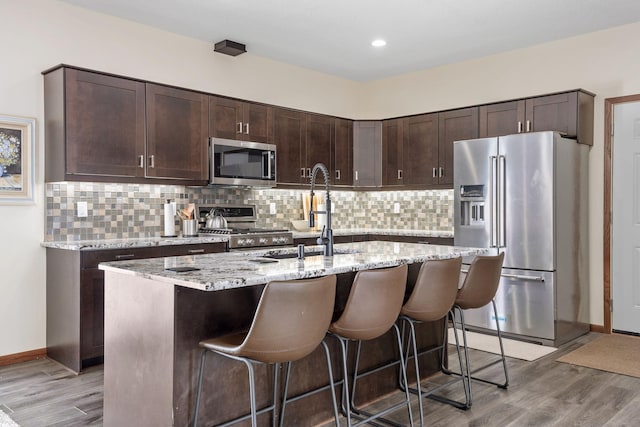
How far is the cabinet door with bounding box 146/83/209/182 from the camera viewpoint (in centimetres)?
439

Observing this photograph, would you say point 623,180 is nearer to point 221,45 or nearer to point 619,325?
point 619,325

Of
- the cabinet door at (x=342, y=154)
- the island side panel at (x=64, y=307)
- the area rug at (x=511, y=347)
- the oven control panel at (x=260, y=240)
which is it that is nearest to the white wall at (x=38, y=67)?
the island side panel at (x=64, y=307)

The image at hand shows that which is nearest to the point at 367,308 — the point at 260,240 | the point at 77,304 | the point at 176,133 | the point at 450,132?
the point at 77,304

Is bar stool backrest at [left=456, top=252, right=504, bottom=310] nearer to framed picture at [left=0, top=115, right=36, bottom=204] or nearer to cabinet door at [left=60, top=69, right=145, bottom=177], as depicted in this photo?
cabinet door at [left=60, top=69, right=145, bottom=177]

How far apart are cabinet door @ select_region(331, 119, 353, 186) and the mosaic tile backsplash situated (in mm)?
327

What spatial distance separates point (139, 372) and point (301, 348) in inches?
30.8

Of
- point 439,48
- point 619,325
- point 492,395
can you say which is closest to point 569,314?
point 619,325

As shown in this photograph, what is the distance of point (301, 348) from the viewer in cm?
216

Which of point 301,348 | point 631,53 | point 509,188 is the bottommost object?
point 301,348

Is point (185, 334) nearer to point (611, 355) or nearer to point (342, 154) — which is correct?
point (611, 355)

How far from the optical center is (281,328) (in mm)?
2070

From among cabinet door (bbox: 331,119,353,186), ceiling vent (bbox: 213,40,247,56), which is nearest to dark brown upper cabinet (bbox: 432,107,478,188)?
cabinet door (bbox: 331,119,353,186)

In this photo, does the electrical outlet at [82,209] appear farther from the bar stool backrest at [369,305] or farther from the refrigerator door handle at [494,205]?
the refrigerator door handle at [494,205]

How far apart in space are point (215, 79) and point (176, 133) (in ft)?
3.24
